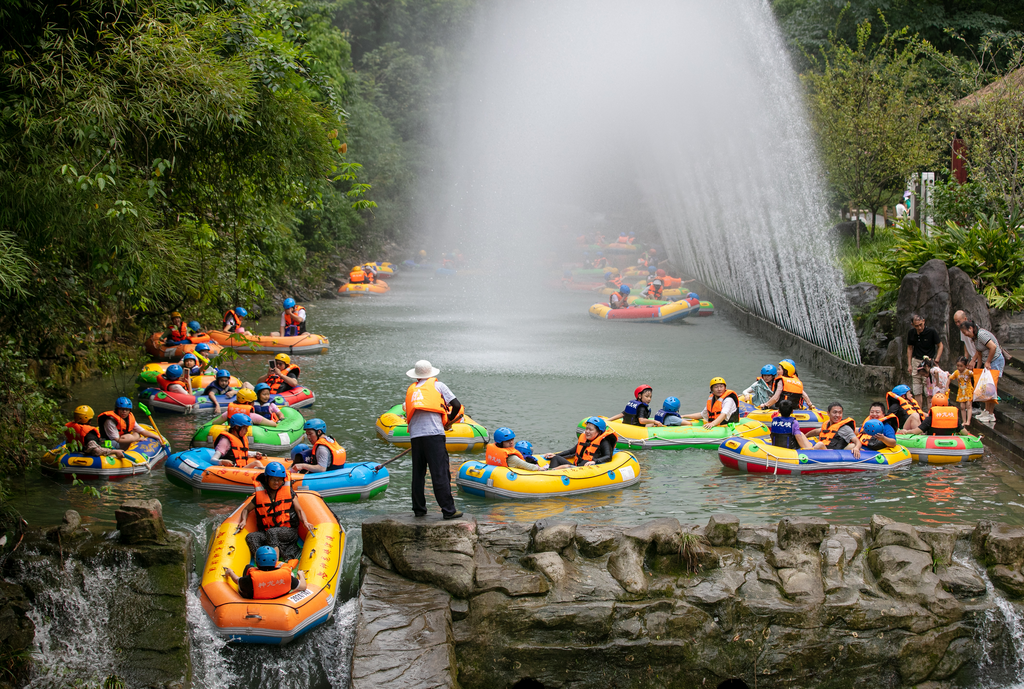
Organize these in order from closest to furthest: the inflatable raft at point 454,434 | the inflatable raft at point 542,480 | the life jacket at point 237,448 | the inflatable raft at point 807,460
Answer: the inflatable raft at point 542,480, the life jacket at point 237,448, the inflatable raft at point 807,460, the inflatable raft at point 454,434

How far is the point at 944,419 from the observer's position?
13.1 metres

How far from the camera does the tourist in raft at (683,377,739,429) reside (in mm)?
14203

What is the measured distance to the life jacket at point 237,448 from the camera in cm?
1183

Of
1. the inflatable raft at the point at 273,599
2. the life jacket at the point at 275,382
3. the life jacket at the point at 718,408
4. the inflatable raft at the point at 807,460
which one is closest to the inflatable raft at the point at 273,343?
the life jacket at the point at 275,382

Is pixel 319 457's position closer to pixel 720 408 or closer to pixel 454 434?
pixel 454 434

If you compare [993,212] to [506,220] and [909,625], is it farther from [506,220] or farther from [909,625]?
[506,220]

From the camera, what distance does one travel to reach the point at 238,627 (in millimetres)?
8500

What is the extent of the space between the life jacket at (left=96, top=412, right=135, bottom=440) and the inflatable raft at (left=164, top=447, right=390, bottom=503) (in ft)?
4.54

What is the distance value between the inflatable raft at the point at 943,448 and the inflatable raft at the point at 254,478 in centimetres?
751

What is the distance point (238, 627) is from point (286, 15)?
29.1 ft

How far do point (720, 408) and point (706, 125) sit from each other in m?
16.0

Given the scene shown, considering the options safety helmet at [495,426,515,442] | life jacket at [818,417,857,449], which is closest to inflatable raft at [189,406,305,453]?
safety helmet at [495,426,515,442]

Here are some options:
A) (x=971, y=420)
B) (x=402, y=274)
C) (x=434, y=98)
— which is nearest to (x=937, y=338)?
(x=971, y=420)

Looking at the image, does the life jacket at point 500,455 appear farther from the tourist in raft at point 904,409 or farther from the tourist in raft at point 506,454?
the tourist in raft at point 904,409
